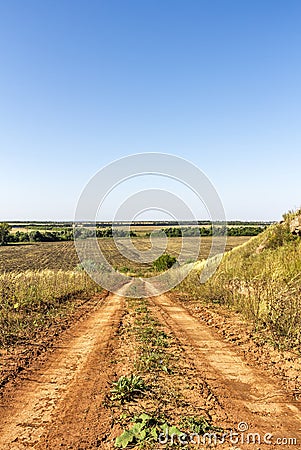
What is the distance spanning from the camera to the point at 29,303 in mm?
11492

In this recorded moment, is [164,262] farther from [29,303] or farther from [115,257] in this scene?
[115,257]

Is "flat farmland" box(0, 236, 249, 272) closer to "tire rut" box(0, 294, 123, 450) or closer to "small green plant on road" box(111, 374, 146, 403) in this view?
"tire rut" box(0, 294, 123, 450)

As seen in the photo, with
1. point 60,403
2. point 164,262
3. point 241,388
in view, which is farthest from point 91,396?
point 164,262

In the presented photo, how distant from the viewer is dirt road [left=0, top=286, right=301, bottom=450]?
3.81 meters

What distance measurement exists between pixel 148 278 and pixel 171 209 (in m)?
14.6

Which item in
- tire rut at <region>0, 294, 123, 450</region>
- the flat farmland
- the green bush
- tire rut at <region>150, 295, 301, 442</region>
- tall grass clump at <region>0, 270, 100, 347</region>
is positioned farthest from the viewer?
the green bush

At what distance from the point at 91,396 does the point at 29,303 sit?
7.53 meters

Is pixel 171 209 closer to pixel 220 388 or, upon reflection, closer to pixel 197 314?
pixel 197 314

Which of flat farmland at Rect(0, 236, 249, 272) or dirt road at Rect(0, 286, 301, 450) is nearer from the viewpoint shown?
dirt road at Rect(0, 286, 301, 450)

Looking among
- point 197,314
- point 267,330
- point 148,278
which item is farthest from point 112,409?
point 148,278

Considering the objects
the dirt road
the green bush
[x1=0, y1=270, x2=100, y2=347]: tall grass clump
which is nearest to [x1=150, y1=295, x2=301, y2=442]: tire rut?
the dirt road

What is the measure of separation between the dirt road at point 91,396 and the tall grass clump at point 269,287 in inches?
51.0

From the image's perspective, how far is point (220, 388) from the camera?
504 cm

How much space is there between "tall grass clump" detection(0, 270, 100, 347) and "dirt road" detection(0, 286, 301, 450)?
4.51ft
